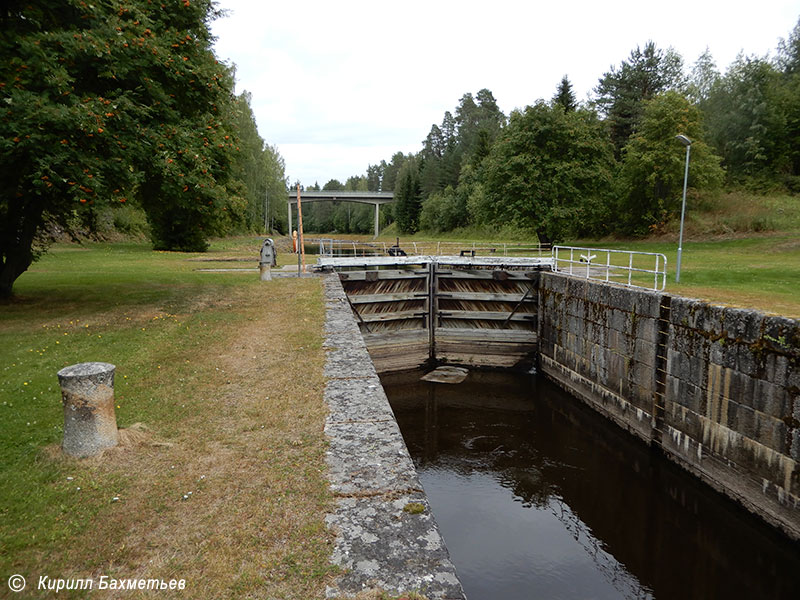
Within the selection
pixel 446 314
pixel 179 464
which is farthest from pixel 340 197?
pixel 179 464

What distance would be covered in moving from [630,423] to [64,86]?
12.8 metres

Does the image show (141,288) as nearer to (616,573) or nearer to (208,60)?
(208,60)

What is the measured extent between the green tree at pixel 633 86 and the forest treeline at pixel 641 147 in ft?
0.34

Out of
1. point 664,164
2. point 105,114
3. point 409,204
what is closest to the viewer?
point 105,114

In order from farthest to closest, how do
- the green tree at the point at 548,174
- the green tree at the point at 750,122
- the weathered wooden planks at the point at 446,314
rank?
the green tree at the point at 750,122, the green tree at the point at 548,174, the weathered wooden planks at the point at 446,314

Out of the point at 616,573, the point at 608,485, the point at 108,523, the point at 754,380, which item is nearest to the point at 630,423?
the point at 608,485

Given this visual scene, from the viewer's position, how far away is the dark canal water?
6840 mm

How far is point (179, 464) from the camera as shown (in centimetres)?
427

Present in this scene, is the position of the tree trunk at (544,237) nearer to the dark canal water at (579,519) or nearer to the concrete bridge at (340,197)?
the dark canal water at (579,519)

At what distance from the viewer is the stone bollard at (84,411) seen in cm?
432

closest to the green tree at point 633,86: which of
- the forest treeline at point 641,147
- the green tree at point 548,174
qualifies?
the forest treeline at point 641,147

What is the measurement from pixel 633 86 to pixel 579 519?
149ft

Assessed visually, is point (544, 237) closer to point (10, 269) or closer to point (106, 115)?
point (106, 115)

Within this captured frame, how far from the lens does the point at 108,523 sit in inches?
134
